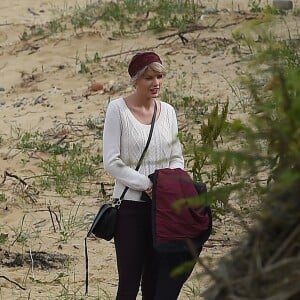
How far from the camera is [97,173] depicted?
29.1 ft

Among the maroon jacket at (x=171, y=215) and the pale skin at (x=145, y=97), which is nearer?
the maroon jacket at (x=171, y=215)

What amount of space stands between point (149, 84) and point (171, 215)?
683mm

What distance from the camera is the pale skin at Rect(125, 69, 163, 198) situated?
5.14 metres

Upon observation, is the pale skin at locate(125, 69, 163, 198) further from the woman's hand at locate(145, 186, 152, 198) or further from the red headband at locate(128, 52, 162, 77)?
the woman's hand at locate(145, 186, 152, 198)

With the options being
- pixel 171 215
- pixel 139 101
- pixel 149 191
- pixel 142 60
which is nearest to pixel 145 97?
pixel 139 101

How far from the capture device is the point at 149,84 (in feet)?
16.9

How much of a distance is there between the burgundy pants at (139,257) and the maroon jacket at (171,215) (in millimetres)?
87

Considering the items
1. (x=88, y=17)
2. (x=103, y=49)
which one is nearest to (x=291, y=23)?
(x=103, y=49)

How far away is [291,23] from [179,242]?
6.66m

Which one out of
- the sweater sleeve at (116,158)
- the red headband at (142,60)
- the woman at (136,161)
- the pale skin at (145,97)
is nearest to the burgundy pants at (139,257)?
the woman at (136,161)

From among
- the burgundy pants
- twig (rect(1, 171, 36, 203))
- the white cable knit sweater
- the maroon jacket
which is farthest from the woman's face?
twig (rect(1, 171, 36, 203))

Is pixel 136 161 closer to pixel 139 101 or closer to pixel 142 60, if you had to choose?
pixel 139 101

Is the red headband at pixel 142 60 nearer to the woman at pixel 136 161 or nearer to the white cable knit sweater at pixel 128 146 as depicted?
the woman at pixel 136 161

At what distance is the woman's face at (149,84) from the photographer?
515 centimetres
